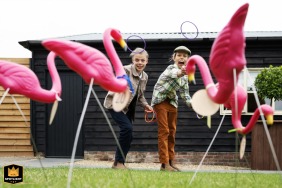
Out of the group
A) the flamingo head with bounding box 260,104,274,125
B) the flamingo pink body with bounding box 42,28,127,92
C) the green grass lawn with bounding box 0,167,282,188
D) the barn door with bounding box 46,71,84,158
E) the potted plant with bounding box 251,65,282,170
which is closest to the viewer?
the flamingo pink body with bounding box 42,28,127,92

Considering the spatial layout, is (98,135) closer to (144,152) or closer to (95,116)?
(95,116)

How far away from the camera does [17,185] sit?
3799 millimetres

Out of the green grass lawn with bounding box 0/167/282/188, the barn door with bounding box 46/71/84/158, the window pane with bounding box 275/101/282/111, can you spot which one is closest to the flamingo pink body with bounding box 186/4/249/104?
the green grass lawn with bounding box 0/167/282/188

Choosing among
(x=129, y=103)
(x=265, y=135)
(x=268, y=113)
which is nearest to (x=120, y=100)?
(x=268, y=113)

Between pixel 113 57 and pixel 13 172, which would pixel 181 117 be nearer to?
pixel 113 57

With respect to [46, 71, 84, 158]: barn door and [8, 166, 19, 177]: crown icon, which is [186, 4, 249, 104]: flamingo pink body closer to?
[8, 166, 19, 177]: crown icon

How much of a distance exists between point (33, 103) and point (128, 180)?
692 cm

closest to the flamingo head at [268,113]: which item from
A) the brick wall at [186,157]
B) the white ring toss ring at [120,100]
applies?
the white ring toss ring at [120,100]

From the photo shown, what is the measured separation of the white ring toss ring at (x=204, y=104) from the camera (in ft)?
12.4

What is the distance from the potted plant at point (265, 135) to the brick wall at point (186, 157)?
1.21 m

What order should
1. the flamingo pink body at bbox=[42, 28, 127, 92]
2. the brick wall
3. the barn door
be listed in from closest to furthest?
the flamingo pink body at bbox=[42, 28, 127, 92] < the brick wall < the barn door

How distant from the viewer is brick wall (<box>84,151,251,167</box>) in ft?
32.4

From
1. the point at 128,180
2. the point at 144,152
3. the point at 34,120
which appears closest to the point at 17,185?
the point at 128,180

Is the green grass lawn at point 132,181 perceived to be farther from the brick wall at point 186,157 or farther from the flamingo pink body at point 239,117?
the brick wall at point 186,157
